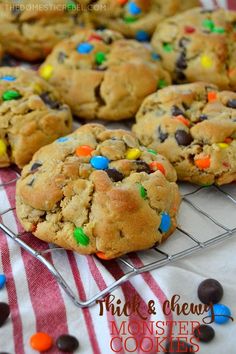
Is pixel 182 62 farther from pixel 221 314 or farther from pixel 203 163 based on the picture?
pixel 221 314

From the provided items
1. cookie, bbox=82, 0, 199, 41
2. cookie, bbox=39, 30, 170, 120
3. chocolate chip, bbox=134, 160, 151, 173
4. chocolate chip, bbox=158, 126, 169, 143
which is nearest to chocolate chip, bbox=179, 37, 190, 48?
cookie, bbox=39, 30, 170, 120

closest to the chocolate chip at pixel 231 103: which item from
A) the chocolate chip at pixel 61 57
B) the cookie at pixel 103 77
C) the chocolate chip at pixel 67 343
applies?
the cookie at pixel 103 77

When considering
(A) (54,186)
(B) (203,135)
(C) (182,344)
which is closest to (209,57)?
(B) (203,135)

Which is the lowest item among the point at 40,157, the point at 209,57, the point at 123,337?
the point at 123,337

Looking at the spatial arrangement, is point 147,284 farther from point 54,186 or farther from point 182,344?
point 54,186

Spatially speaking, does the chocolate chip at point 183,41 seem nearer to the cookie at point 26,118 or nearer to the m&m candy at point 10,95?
the cookie at point 26,118

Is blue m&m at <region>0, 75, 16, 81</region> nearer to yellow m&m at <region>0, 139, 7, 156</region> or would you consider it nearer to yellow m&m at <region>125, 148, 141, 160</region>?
yellow m&m at <region>0, 139, 7, 156</region>
